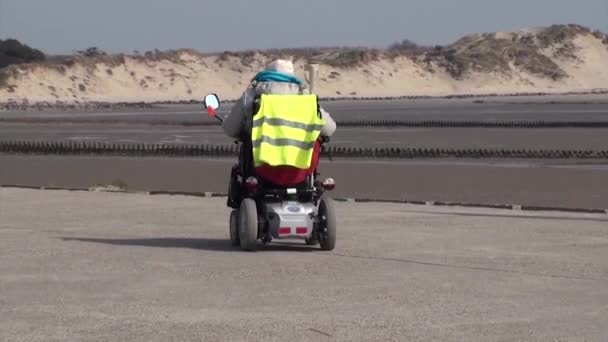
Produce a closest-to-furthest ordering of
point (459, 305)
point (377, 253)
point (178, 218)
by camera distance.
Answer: point (459, 305) < point (377, 253) < point (178, 218)

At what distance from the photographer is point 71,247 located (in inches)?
482

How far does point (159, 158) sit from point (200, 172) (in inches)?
210

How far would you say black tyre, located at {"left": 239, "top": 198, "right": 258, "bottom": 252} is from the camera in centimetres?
1178

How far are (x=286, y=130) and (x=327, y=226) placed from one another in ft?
2.88

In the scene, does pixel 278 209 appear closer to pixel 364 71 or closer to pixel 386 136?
pixel 386 136

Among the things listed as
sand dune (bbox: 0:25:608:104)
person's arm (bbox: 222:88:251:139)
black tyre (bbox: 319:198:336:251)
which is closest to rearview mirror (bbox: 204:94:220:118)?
person's arm (bbox: 222:88:251:139)

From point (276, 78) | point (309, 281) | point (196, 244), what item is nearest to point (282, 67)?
point (276, 78)

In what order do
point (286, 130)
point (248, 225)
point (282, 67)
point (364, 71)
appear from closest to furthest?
1. point (248, 225)
2. point (286, 130)
3. point (282, 67)
4. point (364, 71)

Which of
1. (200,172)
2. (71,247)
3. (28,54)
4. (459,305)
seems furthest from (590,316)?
(28,54)

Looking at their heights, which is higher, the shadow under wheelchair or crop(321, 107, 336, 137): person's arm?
crop(321, 107, 336, 137): person's arm

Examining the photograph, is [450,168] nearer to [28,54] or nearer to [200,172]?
[200,172]

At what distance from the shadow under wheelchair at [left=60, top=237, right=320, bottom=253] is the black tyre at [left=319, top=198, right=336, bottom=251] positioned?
23cm

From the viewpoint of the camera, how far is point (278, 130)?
11883 mm

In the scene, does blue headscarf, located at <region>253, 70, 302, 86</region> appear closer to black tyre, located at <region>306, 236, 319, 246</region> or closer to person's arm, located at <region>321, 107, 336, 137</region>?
person's arm, located at <region>321, 107, 336, 137</region>
